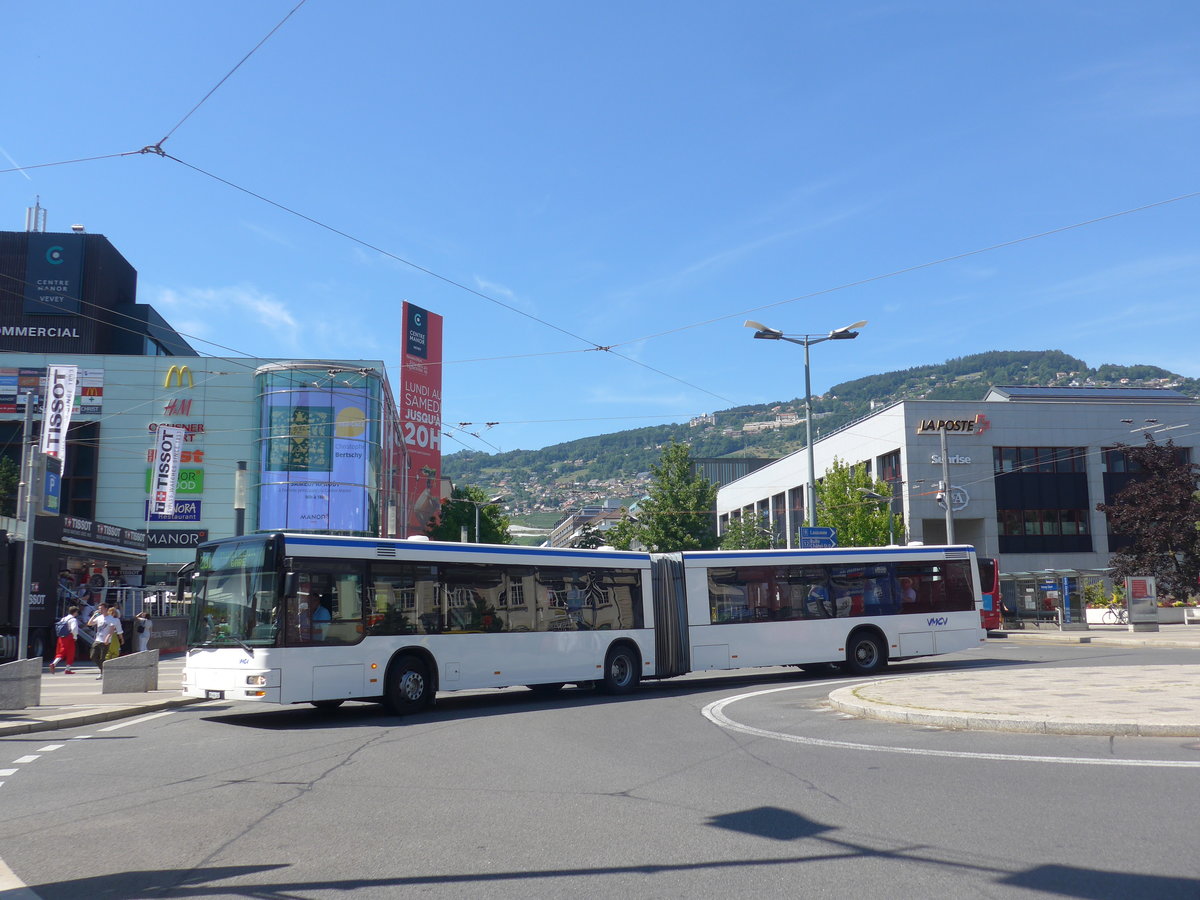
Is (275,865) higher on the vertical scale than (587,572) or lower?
lower

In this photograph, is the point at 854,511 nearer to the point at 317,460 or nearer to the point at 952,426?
the point at 952,426

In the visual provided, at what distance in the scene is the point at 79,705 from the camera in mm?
17125

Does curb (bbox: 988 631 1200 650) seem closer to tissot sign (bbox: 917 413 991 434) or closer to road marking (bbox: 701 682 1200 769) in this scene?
tissot sign (bbox: 917 413 991 434)

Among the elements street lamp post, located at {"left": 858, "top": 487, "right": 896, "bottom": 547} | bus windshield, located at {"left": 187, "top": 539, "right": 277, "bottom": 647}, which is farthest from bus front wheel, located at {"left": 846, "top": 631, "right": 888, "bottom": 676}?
street lamp post, located at {"left": 858, "top": 487, "right": 896, "bottom": 547}

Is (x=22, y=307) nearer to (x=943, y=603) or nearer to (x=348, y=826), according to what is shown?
(x=943, y=603)

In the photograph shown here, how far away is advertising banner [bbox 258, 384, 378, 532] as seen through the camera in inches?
2089

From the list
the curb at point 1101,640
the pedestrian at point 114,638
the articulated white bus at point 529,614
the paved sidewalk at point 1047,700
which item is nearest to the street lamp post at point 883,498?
the curb at point 1101,640

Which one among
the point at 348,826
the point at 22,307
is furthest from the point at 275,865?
the point at 22,307

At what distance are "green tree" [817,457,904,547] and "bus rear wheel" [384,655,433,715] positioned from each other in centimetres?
3974

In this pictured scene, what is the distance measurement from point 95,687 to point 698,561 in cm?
1263

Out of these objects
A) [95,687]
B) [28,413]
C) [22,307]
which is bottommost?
[95,687]

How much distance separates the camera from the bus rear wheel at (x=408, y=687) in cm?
1593

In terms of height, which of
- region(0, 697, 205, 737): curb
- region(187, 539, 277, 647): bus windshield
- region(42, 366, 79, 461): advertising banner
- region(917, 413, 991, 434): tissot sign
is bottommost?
region(0, 697, 205, 737): curb

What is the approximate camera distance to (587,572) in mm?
19469
